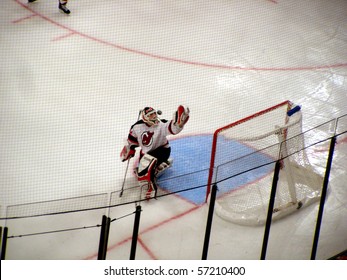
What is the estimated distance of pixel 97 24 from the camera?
263 inches

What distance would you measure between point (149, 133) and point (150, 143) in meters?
0.07

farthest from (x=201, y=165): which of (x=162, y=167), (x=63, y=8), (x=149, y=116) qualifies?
(x=63, y=8)

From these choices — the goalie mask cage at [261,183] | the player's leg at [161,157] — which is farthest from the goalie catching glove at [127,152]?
the goalie mask cage at [261,183]

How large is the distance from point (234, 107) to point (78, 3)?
2260mm

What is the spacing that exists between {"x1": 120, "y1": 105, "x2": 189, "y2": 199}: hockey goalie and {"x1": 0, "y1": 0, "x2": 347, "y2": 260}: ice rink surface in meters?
0.21

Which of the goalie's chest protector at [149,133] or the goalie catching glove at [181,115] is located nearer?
the goalie catching glove at [181,115]

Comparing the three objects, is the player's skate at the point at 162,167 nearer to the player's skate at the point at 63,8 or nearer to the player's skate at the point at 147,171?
the player's skate at the point at 147,171

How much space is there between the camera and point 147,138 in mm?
4449

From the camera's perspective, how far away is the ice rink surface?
13.6 feet

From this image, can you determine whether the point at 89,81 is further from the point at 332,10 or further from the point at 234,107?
the point at 332,10

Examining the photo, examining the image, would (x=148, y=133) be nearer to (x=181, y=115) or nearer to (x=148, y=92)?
(x=181, y=115)

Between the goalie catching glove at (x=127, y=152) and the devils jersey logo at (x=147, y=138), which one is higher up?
the devils jersey logo at (x=147, y=138)

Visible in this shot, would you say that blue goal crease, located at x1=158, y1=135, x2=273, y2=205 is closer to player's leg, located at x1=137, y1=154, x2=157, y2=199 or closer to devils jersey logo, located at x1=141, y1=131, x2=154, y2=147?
player's leg, located at x1=137, y1=154, x2=157, y2=199

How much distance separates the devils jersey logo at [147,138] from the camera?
14.6 feet
